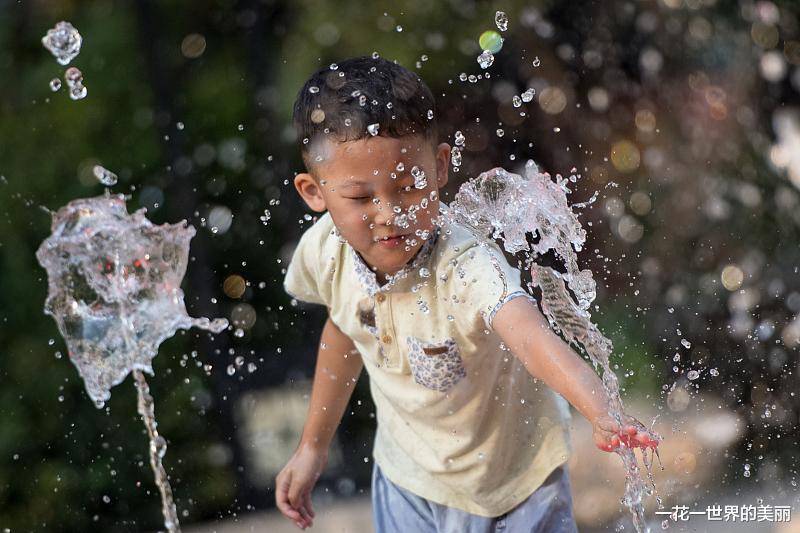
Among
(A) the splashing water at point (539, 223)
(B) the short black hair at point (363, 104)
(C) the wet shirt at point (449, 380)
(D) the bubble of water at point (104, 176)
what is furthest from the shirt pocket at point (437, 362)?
(D) the bubble of water at point (104, 176)

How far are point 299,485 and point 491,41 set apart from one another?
103 inches

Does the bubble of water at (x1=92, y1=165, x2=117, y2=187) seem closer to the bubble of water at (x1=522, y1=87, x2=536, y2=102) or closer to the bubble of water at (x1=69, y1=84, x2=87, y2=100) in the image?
the bubble of water at (x1=69, y1=84, x2=87, y2=100)

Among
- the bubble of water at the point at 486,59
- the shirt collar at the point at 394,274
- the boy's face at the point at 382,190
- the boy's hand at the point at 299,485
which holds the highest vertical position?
the bubble of water at the point at 486,59

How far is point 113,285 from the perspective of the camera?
2701 millimetres

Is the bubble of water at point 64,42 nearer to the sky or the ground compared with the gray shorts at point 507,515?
nearer to the sky

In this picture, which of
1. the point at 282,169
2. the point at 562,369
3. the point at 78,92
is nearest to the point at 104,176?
the point at 78,92

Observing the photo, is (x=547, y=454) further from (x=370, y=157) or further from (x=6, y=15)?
(x=6, y=15)

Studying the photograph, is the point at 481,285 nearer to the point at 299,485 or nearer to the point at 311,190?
the point at 311,190

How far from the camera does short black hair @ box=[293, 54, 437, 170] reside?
1909 mm

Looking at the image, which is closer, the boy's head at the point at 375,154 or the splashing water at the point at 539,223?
the boy's head at the point at 375,154

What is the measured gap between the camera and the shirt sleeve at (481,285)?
1915mm

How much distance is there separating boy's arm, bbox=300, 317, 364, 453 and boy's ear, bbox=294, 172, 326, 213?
329 mm

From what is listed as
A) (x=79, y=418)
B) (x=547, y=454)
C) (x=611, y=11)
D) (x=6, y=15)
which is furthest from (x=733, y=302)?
(x=6, y=15)

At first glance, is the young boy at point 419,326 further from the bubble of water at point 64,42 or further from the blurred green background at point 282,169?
the bubble of water at point 64,42
